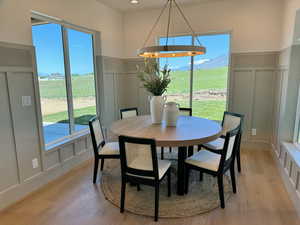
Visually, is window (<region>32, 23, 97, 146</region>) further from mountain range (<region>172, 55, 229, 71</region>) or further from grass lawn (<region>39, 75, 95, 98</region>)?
mountain range (<region>172, 55, 229, 71</region>)

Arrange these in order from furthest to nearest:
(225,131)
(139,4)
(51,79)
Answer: (139,4) → (225,131) → (51,79)

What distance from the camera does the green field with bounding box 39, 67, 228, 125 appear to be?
317cm

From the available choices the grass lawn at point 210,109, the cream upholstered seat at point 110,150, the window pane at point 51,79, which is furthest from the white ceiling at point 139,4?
the cream upholstered seat at point 110,150

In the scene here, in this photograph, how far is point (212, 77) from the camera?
4.09 meters

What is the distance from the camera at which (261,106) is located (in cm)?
380

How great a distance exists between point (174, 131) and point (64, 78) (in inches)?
79.3

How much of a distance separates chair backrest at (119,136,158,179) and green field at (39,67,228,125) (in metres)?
1.58

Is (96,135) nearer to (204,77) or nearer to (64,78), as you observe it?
(64,78)

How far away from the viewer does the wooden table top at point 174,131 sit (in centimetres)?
208

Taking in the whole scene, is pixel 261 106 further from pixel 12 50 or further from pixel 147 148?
pixel 12 50

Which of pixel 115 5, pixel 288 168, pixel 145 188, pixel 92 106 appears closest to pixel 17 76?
pixel 92 106

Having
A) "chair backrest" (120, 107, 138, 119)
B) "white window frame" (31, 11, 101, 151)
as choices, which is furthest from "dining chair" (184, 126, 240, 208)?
"white window frame" (31, 11, 101, 151)

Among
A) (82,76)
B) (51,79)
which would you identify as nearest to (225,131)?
(82,76)

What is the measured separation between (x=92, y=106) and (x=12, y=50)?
1.78m
